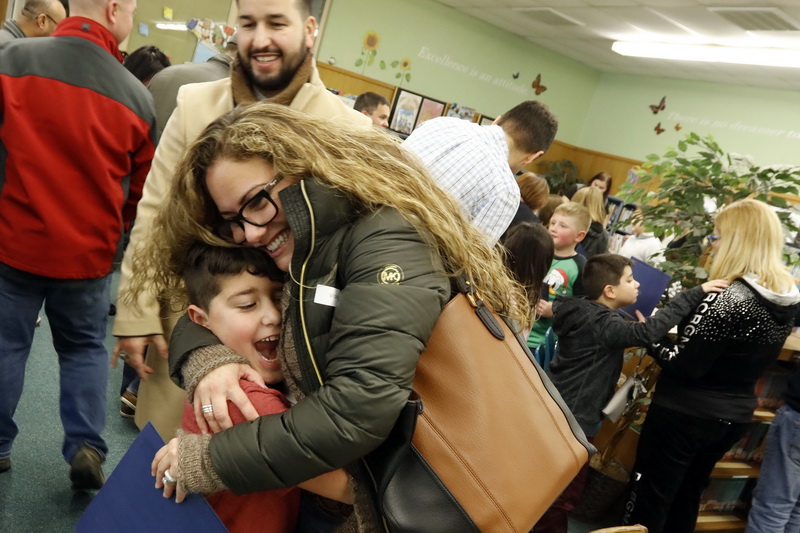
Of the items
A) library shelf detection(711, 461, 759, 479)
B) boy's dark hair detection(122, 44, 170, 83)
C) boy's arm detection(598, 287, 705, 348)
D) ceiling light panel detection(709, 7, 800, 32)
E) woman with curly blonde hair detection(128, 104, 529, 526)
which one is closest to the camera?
woman with curly blonde hair detection(128, 104, 529, 526)

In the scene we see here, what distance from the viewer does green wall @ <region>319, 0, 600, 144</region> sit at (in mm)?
8883

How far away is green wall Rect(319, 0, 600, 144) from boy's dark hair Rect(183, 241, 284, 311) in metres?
7.94

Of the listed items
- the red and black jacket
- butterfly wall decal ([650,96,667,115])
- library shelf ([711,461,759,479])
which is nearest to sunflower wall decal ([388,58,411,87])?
butterfly wall decal ([650,96,667,115])

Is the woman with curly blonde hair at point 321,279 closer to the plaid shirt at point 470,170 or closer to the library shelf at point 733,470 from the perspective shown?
the plaid shirt at point 470,170

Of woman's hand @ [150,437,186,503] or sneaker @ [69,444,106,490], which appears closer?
woman's hand @ [150,437,186,503]

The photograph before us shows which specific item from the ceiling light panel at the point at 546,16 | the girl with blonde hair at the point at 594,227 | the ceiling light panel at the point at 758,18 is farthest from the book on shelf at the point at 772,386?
the ceiling light panel at the point at 546,16

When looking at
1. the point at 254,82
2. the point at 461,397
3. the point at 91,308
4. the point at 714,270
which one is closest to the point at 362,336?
the point at 461,397

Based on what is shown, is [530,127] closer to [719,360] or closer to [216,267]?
[719,360]

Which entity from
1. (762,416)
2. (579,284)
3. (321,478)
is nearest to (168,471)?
(321,478)

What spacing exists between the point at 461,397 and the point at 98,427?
2012 mm

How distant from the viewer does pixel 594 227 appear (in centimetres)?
514

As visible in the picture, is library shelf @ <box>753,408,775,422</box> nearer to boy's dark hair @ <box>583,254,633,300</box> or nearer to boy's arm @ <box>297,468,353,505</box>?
boy's dark hair @ <box>583,254,633,300</box>

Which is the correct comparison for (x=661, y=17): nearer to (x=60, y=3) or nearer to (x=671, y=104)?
(x=671, y=104)

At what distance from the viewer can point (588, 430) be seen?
10.4ft
